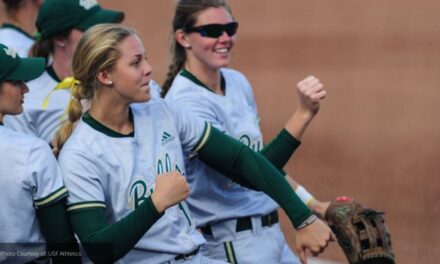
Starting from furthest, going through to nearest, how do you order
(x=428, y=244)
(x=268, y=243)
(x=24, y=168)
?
(x=428, y=244)
(x=268, y=243)
(x=24, y=168)

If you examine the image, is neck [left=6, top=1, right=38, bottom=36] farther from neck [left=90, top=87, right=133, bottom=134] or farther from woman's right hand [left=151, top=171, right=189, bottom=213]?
woman's right hand [left=151, top=171, right=189, bottom=213]

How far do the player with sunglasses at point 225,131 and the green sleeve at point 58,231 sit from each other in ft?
2.57

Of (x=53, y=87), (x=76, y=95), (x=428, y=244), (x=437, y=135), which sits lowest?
(x=428, y=244)

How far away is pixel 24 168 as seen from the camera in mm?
3521

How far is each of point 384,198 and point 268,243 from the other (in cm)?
305

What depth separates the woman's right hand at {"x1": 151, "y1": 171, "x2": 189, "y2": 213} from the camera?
352cm

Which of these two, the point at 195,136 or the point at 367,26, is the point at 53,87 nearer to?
the point at 195,136

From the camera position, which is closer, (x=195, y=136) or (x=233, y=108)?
(x=195, y=136)

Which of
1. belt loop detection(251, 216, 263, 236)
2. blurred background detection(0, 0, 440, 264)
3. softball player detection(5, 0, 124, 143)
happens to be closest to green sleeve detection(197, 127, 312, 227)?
belt loop detection(251, 216, 263, 236)

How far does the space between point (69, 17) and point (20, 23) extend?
1.11 metres

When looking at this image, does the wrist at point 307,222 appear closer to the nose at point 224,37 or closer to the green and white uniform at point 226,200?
the green and white uniform at point 226,200

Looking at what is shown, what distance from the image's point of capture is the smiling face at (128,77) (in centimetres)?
378

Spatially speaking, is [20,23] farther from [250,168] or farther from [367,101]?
[367,101]

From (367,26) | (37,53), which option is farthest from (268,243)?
(367,26)
